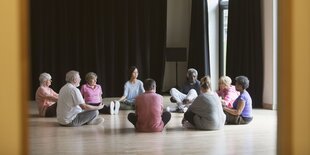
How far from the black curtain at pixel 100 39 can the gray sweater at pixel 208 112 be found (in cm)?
468

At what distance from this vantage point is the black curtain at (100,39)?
9945mm

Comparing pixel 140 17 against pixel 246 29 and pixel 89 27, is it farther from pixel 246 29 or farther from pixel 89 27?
pixel 246 29

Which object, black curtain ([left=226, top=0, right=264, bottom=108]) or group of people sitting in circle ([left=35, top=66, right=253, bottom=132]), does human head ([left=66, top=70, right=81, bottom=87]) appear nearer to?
group of people sitting in circle ([left=35, top=66, right=253, bottom=132])

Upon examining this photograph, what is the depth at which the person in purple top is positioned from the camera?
6.37 metres

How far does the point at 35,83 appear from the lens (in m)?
9.90

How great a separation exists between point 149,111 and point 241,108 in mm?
1405

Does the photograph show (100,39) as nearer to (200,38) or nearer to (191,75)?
(200,38)

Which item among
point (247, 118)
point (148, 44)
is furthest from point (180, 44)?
point (247, 118)

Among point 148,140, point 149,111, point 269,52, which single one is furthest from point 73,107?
point 269,52

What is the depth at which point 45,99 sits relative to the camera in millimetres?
7398

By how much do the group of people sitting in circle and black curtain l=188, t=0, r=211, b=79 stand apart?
2.52 meters

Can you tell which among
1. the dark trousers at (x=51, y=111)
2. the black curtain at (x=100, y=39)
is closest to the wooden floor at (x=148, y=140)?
the dark trousers at (x=51, y=111)

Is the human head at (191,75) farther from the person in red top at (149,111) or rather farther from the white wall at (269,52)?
the person in red top at (149,111)
